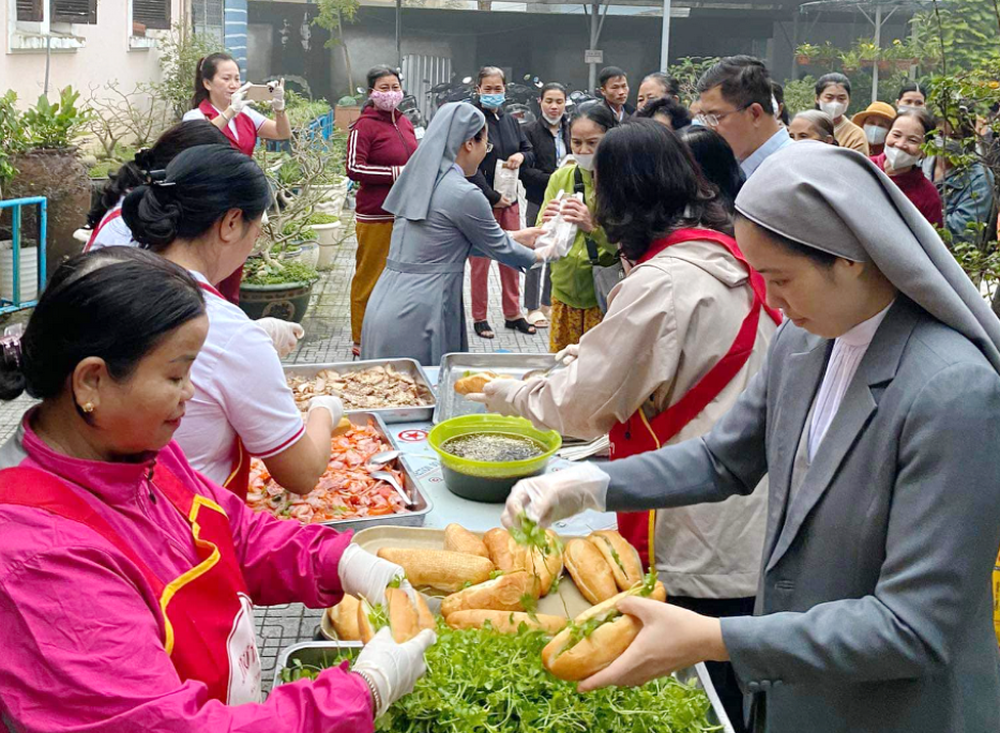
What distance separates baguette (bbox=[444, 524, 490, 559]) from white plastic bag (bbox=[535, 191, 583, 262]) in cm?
258

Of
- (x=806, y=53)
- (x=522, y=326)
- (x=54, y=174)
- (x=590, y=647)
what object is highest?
(x=806, y=53)

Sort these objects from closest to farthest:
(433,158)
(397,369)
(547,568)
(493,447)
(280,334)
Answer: (547,568) → (493,447) → (280,334) → (397,369) → (433,158)

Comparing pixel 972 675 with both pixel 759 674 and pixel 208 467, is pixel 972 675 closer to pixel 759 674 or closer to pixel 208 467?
pixel 759 674

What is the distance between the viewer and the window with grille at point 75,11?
34.6 ft

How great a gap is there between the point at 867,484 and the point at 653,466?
24.3 inches

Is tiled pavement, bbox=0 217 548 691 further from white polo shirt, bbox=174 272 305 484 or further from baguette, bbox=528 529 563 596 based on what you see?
baguette, bbox=528 529 563 596

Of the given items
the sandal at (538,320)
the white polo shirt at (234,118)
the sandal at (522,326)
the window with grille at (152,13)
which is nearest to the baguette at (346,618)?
the white polo shirt at (234,118)

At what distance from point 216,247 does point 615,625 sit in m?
1.46

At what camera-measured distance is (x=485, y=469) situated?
10.5 feet

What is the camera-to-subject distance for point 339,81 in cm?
2150

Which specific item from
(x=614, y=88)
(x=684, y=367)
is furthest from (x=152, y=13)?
(x=684, y=367)

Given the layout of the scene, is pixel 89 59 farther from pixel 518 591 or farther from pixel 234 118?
pixel 518 591

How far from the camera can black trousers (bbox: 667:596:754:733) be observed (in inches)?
109

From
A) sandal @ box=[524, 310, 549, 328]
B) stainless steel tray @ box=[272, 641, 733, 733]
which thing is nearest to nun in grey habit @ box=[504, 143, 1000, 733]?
stainless steel tray @ box=[272, 641, 733, 733]
